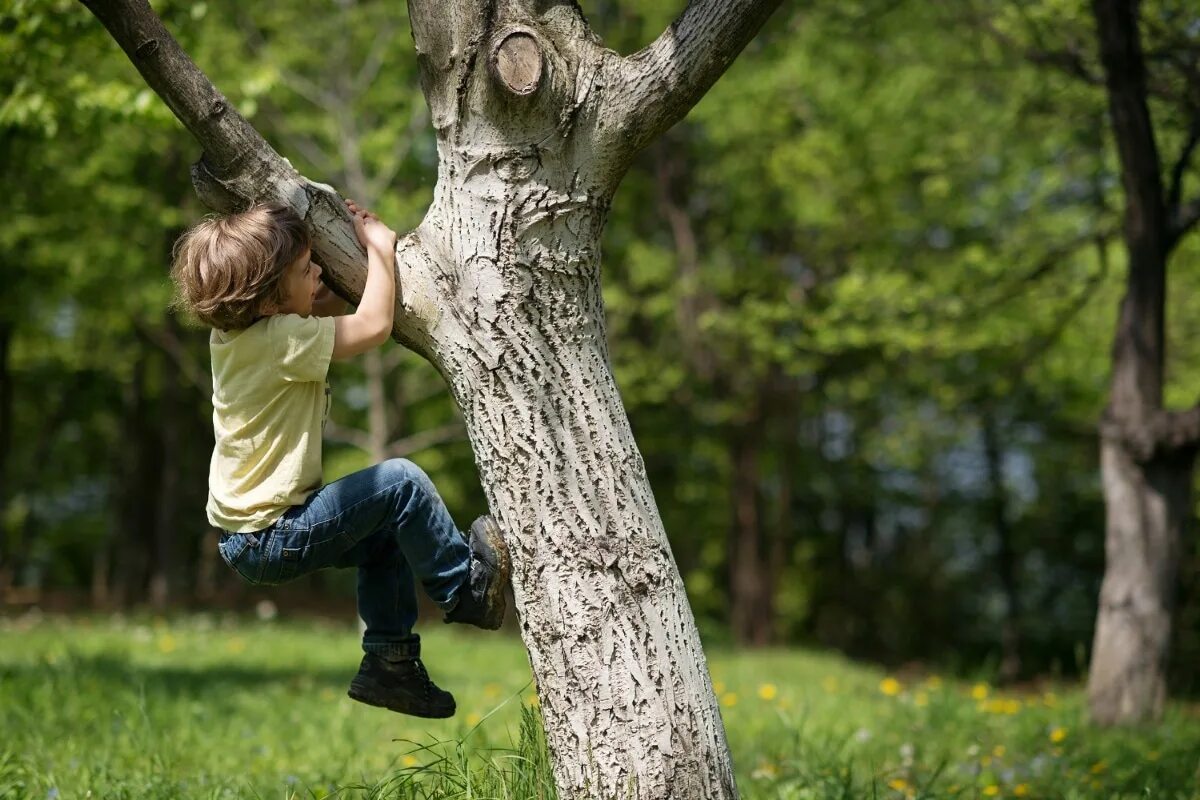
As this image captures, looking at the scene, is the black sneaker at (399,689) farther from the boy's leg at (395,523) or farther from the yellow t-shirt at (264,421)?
the yellow t-shirt at (264,421)

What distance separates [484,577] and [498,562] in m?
0.07

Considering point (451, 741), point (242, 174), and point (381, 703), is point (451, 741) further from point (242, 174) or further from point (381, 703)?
point (242, 174)

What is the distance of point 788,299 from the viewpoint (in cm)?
1515

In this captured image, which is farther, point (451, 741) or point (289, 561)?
point (451, 741)

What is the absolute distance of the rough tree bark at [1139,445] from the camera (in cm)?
737

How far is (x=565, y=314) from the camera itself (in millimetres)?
3240

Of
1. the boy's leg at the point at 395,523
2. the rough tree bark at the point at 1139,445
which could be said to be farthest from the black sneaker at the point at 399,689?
the rough tree bark at the point at 1139,445

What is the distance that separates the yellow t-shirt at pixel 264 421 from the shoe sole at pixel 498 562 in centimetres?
52

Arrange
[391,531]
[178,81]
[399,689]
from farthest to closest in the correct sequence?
[399,689] < [391,531] < [178,81]

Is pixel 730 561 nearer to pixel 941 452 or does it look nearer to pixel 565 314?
pixel 941 452

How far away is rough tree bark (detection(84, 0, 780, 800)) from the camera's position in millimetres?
3092

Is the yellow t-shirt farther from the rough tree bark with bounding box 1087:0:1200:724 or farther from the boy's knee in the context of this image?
the rough tree bark with bounding box 1087:0:1200:724

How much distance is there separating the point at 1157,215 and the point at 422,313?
6.10 m

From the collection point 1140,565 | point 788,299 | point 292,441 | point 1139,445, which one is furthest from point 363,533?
point 788,299
